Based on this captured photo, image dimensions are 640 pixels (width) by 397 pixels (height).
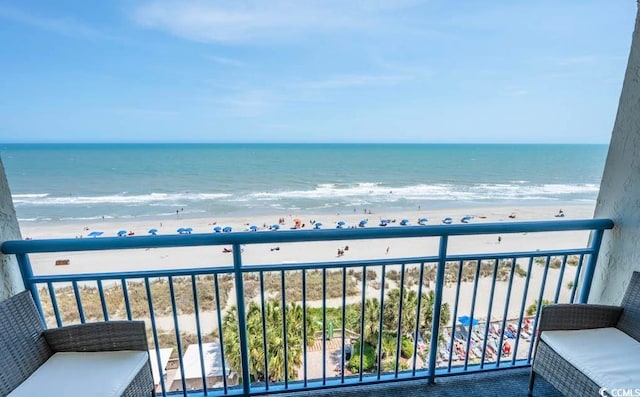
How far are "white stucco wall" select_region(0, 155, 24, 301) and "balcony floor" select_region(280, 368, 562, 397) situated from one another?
1519 mm

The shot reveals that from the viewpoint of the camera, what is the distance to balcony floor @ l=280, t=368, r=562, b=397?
1740 millimetres

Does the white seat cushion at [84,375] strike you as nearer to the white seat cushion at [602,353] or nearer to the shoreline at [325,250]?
the white seat cushion at [602,353]

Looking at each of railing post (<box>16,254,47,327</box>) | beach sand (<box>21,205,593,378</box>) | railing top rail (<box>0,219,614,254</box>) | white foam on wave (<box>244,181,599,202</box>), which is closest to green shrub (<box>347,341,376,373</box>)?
beach sand (<box>21,205,593,378</box>)

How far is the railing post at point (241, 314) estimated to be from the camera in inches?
57.8

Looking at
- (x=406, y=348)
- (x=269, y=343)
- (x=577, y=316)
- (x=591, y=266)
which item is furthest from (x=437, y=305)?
(x=406, y=348)

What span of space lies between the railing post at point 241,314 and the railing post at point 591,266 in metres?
2.11

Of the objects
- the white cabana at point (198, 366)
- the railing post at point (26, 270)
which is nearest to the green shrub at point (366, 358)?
the white cabana at point (198, 366)

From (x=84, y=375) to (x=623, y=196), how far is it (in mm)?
2879

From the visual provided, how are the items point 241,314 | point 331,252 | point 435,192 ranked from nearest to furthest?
point 241,314 → point 331,252 → point 435,192

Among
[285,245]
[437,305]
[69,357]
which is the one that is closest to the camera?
[69,357]

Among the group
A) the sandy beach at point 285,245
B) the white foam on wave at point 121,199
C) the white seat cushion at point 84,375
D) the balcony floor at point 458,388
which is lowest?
the sandy beach at point 285,245

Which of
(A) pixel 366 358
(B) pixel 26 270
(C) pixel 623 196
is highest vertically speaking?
(C) pixel 623 196

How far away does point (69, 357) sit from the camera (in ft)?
4.38

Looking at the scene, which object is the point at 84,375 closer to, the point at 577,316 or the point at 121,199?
the point at 577,316
